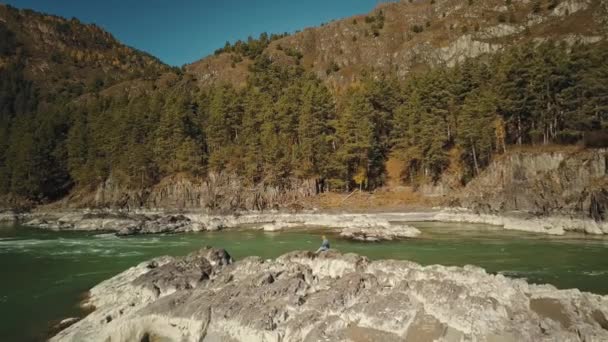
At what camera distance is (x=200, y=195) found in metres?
70.6

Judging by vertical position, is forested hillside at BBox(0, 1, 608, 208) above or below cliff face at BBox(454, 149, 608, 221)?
above

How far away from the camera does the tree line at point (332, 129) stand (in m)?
52.8

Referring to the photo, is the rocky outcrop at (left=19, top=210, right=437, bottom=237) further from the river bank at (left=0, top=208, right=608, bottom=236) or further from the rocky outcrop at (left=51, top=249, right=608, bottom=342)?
the rocky outcrop at (left=51, top=249, right=608, bottom=342)

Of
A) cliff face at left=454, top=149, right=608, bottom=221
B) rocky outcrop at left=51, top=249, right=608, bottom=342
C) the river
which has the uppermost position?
cliff face at left=454, top=149, right=608, bottom=221

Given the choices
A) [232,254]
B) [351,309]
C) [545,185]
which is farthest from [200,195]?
[351,309]

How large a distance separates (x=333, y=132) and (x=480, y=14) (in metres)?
78.2

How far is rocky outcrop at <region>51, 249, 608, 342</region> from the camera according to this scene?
11750mm

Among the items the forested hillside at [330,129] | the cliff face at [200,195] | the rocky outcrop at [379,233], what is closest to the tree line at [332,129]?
the forested hillside at [330,129]

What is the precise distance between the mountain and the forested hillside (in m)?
10.9

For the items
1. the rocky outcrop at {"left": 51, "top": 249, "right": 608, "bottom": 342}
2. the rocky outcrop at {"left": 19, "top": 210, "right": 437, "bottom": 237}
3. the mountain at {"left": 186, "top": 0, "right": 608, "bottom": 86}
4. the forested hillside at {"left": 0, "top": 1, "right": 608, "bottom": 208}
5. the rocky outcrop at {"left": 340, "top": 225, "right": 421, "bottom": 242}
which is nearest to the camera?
the rocky outcrop at {"left": 51, "top": 249, "right": 608, "bottom": 342}

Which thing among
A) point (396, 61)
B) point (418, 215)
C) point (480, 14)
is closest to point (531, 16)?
point (480, 14)

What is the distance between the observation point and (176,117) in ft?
257

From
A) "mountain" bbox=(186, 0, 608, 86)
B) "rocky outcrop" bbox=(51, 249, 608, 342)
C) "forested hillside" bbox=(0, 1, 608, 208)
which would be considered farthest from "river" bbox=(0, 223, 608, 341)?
"mountain" bbox=(186, 0, 608, 86)

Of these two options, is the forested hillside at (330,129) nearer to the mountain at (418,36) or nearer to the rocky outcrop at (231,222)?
the mountain at (418,36)
